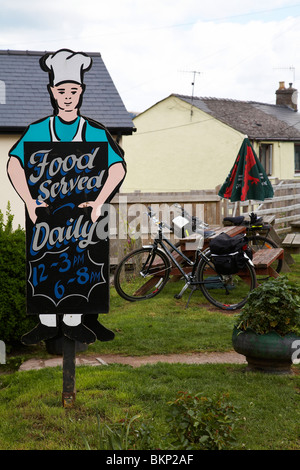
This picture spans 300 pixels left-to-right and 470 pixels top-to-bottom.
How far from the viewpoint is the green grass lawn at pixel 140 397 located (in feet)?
13.8

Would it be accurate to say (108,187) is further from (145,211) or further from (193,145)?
(193,145)

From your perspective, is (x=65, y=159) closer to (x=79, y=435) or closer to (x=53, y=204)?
(x=53, y=204)

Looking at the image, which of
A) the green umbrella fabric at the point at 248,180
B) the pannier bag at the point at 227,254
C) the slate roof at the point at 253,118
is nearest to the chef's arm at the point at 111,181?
the pannier bag at the point at 227,254

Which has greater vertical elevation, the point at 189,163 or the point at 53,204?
the point at 189,163

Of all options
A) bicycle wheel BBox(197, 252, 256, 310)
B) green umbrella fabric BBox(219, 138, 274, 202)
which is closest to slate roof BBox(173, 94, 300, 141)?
green umbrella fabric BBox(219, 138, 274, 202)

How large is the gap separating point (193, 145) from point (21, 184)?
87.5ft

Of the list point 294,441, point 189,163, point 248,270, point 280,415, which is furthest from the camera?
point 189,163

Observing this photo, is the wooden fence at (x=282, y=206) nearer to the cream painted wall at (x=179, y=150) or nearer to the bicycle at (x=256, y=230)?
the bicycle at (x=256, y=230)

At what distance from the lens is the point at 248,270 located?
9.12m

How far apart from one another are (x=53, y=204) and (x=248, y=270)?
195 inches

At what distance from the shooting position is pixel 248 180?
1151 centimetres

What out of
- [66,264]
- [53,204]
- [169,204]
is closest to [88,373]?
[66,264]

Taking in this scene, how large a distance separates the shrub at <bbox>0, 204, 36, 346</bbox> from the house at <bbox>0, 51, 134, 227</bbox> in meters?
7.95

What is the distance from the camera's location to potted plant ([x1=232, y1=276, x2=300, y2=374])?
5582 mm
